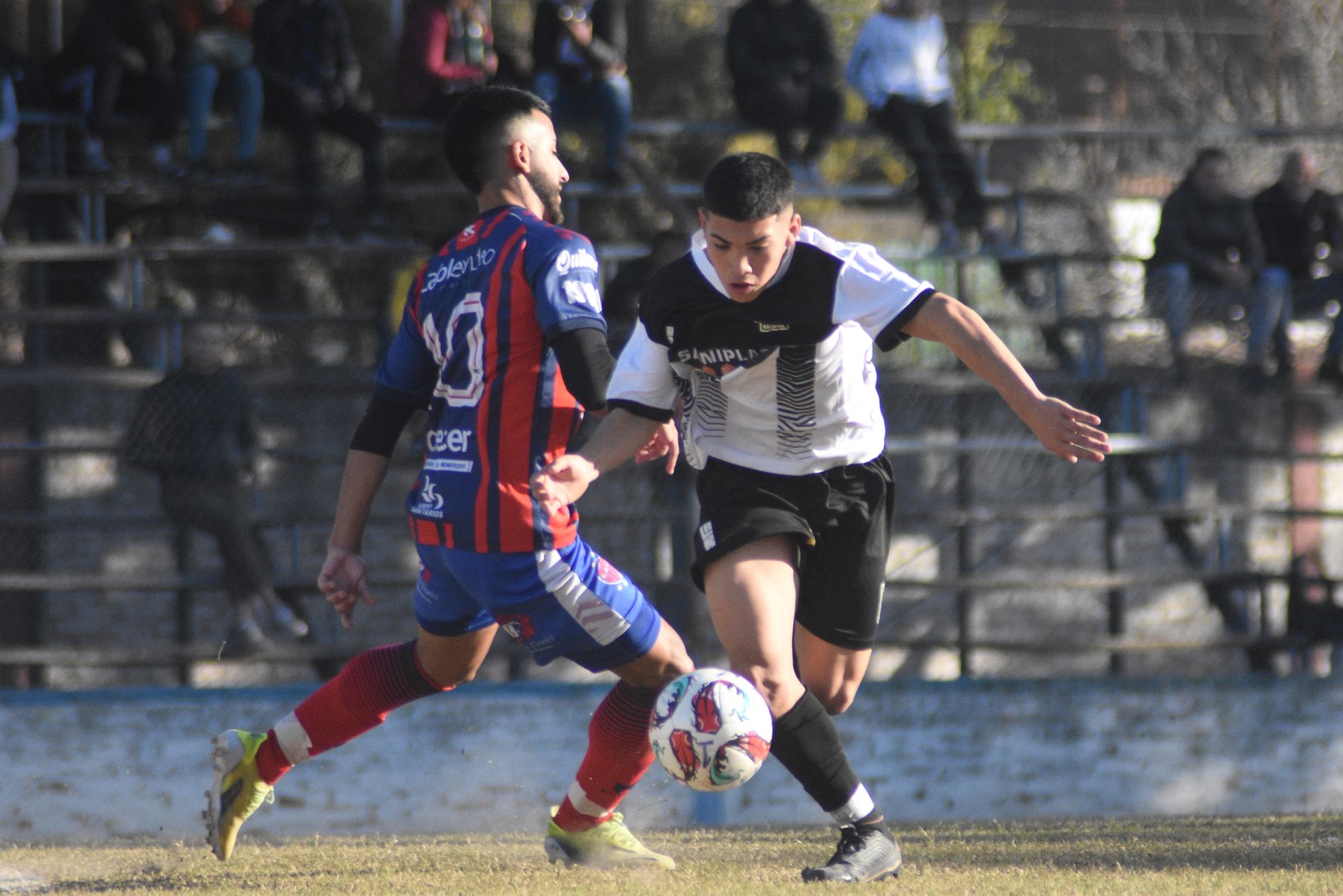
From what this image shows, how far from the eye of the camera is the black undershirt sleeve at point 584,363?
3.83 metres

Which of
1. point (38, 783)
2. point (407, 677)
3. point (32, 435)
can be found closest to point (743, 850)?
point (407, 677)

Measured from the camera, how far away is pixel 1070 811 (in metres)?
6.35

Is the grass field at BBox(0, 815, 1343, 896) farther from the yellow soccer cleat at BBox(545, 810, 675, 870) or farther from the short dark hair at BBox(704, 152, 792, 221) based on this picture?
the short dark hair at BBox(704, 152, 792, 221)

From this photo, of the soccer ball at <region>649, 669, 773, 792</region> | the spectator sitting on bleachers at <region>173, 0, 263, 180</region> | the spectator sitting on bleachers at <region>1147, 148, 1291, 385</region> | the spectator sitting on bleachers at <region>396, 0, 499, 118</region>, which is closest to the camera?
the soccer ball at <region>649, 669, 773, 792</region>

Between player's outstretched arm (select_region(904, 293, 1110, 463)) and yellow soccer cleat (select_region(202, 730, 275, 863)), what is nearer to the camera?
player's outstretched arm (select_region(904, 293, 1110, 463))

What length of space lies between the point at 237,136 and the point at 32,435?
2.30 meters

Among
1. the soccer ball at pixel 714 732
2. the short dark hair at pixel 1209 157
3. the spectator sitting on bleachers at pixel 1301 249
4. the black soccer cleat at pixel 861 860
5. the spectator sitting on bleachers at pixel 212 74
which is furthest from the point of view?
the short dark hair at pixel 1209 157

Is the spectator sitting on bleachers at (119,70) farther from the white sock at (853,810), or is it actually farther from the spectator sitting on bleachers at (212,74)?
the white sock at (853,810)

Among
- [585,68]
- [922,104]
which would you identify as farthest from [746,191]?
[922,104]

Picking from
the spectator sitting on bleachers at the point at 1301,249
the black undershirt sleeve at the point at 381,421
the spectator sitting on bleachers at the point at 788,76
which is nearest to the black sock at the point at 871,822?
the black undershirt sleeve at the point at 381,421

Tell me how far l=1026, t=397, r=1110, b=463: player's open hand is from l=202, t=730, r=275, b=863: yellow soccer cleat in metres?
2.25

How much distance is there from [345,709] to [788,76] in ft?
20.6

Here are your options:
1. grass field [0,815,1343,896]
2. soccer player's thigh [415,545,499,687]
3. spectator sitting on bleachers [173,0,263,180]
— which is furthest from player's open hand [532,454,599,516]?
spectator sitting on bleachers [173,0,263,180]

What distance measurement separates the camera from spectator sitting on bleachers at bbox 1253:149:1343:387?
28.8 ft
